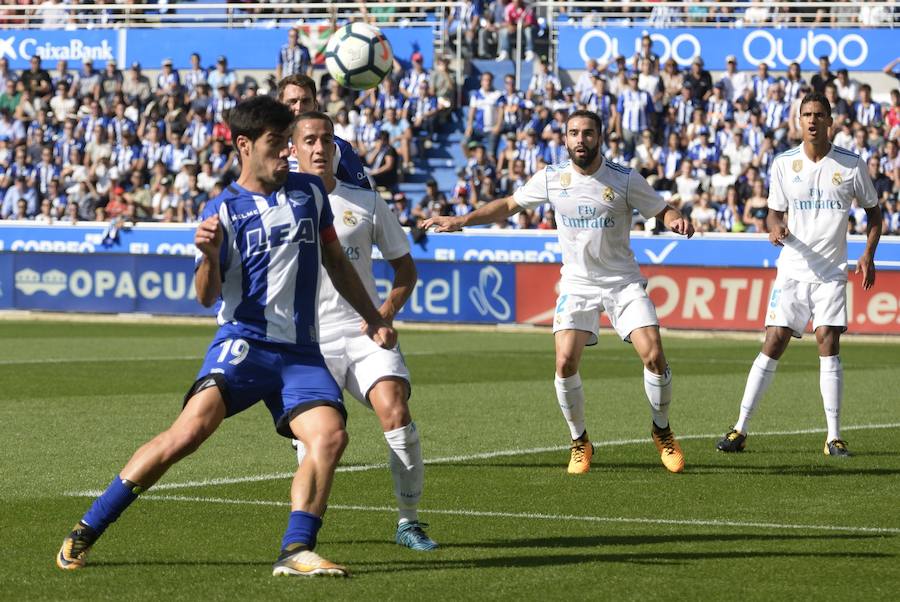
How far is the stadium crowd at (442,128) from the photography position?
89.8ft

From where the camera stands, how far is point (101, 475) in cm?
969

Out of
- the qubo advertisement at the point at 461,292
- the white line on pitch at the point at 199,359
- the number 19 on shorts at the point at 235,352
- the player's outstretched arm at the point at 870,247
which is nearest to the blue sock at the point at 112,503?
the number 19 on shorts at the point at 235,352

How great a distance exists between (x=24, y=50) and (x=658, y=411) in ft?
98.2

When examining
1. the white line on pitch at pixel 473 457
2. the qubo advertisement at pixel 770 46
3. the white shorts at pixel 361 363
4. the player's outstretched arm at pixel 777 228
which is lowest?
the white line on pitch at pixel 473 457

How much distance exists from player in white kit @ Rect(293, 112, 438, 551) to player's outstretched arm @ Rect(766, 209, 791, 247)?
4.05 m

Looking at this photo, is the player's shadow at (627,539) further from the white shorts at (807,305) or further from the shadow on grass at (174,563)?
the white shorts at (807,305)

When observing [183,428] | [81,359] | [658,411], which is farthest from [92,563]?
[81,359]

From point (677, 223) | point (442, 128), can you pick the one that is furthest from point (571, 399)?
point (442, 128)

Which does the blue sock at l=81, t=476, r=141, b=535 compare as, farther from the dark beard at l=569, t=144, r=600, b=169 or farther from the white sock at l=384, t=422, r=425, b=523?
A: the dark beard at l=569, t=144, r=600, b=169

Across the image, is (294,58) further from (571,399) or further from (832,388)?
(571,399)

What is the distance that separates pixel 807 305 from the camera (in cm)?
1132

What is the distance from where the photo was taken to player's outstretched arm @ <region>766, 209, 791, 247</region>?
36.6 ft

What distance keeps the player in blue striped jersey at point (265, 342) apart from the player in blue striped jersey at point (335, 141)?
5.28 ft

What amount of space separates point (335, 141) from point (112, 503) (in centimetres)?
265
